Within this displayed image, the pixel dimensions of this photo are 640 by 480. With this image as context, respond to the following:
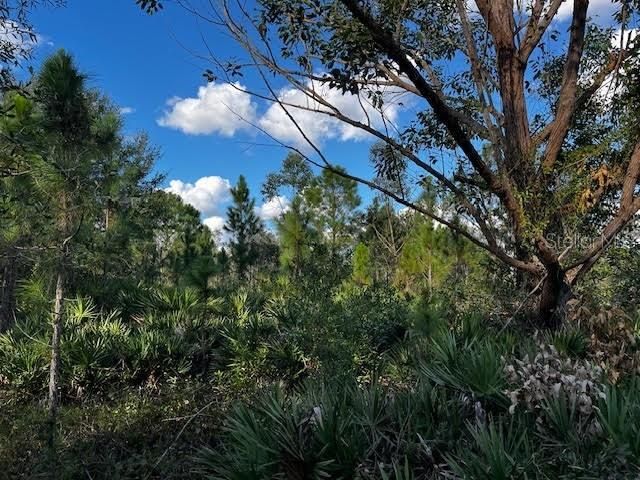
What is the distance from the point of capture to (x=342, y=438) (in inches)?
148

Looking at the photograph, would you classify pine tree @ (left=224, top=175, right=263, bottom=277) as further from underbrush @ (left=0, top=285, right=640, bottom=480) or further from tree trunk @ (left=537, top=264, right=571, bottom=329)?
tree trunk @ (left=537, top=264, right=571, bottom=329)

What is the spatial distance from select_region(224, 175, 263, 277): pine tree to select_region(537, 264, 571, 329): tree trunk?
21.5 meters

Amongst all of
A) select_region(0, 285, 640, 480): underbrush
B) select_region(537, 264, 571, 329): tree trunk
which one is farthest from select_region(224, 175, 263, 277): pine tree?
select_region(537, 264, 571, 329): tree trunk

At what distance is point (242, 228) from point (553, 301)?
903 inches

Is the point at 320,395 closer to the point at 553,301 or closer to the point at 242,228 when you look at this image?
the point at 553,301

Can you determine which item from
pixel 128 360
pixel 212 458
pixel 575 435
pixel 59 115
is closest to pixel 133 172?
pixel 59 115

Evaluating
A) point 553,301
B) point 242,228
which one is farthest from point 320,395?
point 242,228

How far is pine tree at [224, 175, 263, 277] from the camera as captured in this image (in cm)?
2744

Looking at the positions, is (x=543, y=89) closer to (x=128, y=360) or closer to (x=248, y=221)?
(x=128, y=360)

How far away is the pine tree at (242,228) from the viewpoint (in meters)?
27.4

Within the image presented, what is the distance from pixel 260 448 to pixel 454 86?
737cm

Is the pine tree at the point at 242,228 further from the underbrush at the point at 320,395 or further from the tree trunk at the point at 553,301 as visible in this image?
the tree trunk at the point at 553,301

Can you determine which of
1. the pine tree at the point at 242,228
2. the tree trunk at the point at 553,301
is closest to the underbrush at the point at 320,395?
the tree trunk at the point at 553,301

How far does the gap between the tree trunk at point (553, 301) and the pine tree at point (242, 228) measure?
21480mm
